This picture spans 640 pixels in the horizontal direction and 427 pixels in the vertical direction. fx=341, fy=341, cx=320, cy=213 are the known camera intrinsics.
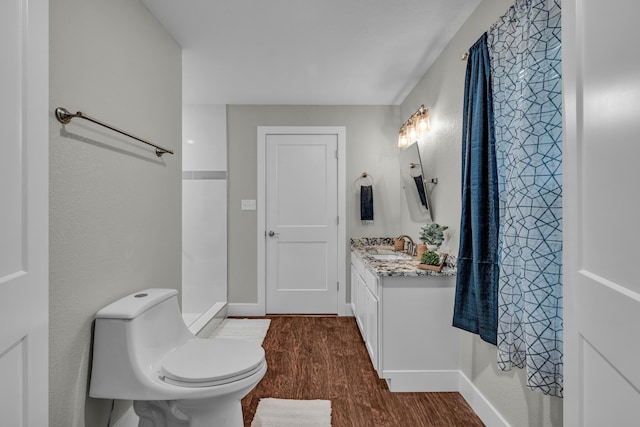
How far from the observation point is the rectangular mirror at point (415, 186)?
9.36ft

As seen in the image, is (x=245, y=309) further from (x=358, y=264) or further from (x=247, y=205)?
(x=358, y=264)

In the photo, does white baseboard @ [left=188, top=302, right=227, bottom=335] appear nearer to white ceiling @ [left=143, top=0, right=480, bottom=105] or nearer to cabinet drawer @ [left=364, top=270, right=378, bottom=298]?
cabinet drawer @ [left=364, top=270, right=378, bottom=298]

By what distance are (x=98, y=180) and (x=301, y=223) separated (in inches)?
95.6

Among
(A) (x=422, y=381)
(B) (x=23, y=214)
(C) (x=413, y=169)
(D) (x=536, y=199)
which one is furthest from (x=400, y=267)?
(B) (x=23, y=214)

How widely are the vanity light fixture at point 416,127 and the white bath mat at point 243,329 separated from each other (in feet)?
7.58

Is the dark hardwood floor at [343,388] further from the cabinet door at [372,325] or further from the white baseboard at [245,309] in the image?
the white baseboard at [245,309]

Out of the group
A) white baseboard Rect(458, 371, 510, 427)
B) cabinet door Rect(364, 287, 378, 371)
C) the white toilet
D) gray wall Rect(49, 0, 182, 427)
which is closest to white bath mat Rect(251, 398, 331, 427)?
the white toilet

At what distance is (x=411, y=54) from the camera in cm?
264

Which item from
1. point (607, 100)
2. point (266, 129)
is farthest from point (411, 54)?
point (607, 100)

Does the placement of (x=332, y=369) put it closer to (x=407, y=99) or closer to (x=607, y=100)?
(x=607, y=100)

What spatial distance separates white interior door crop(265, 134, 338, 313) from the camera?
3850mm

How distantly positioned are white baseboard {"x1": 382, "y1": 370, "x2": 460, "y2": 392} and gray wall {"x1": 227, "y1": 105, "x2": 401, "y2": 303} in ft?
5.81

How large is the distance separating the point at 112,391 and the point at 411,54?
2.82 m

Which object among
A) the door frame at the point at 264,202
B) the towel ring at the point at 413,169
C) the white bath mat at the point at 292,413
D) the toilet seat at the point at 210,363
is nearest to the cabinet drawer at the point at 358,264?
the door frame at the point at 264,202
